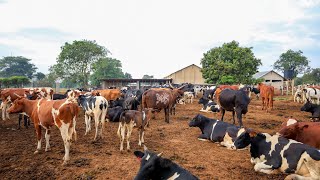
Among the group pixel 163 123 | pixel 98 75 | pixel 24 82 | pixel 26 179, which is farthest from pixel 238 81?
pixel 98 75

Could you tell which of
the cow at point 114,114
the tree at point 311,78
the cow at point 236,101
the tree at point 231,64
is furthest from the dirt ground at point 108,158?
the tree at point 311,78

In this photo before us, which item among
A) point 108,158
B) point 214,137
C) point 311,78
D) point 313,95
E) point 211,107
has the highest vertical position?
point 311,78

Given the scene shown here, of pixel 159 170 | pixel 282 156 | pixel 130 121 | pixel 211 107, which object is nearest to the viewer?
pixel 159 170

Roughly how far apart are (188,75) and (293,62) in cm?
4281

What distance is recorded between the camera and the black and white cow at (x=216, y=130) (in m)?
9.22

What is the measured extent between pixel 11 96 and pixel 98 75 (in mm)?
53376

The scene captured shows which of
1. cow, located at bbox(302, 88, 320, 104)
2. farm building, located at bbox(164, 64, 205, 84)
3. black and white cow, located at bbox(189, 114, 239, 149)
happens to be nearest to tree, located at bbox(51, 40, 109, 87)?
farm building, located at bbox(164, 64, 205, 84)

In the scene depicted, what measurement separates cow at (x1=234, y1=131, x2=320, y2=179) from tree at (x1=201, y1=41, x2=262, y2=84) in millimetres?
30387

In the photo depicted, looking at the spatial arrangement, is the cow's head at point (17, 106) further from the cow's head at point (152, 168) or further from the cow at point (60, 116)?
the cow's head at point (152, 168)

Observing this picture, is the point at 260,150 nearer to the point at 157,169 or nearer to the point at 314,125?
the point at 314,125

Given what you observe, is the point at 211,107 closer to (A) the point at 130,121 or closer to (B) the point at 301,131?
(B) the point at 301,131

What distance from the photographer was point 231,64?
37.4 metres

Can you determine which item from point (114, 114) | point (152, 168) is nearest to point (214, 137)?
point (152, 168)

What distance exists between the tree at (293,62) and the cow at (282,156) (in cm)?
8328
